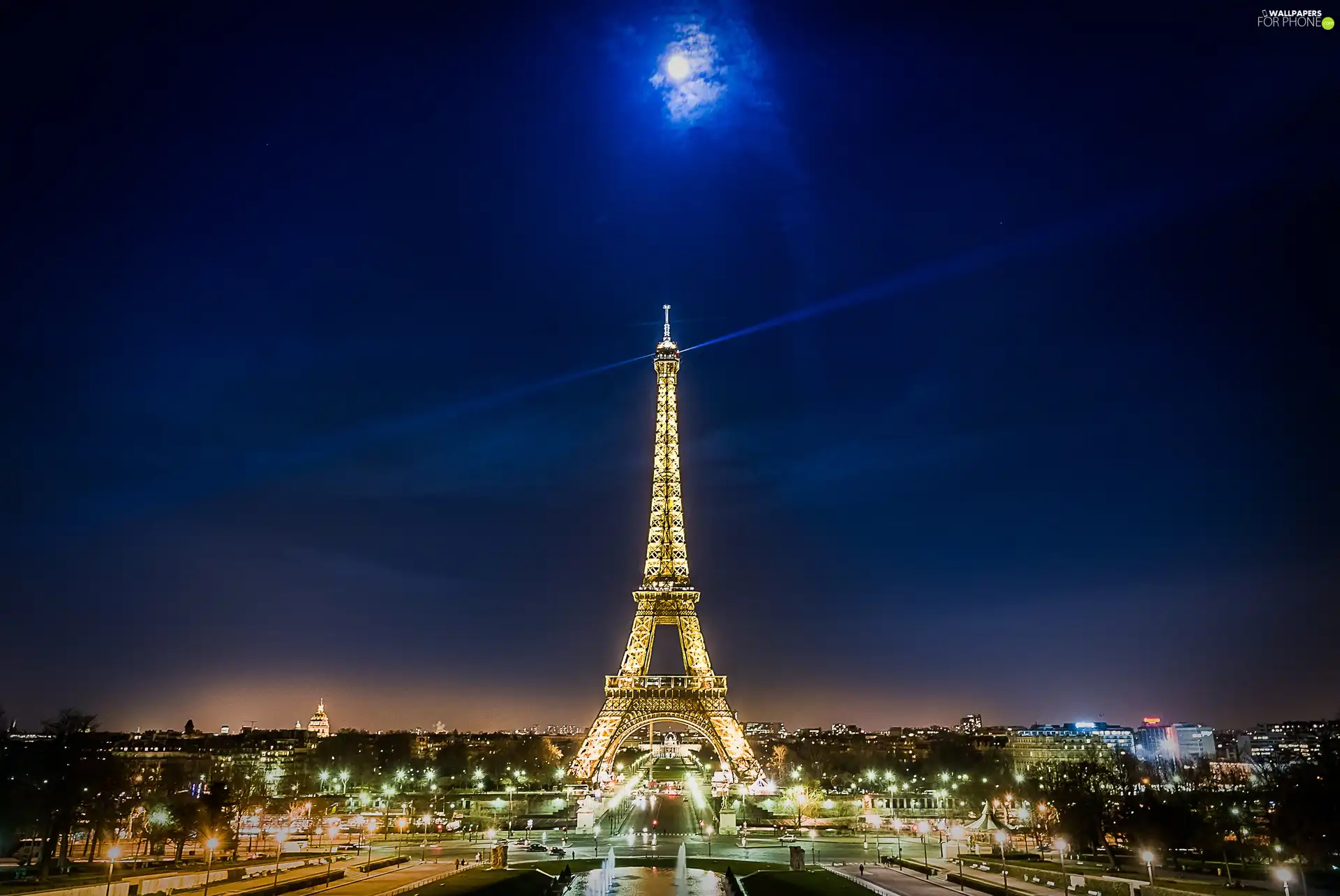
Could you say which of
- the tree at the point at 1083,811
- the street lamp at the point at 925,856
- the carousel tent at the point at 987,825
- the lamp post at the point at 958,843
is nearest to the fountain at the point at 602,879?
the street lamp at the point at 925,856

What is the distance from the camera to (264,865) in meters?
51.9

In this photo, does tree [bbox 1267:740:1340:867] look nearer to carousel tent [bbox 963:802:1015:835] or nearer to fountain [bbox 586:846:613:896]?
carousel tent [bbox 963:802:1015:835]

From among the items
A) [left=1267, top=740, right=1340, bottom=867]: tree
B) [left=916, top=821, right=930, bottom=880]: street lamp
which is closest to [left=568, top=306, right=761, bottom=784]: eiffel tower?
[left=916, top=821, right=930, bottom=880]: street lamp

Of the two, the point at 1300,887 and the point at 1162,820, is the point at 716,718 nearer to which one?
the point at 1162,820

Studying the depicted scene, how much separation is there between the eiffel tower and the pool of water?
39.7 m

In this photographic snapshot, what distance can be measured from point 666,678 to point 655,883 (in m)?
51.7

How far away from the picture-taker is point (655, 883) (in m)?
45.2

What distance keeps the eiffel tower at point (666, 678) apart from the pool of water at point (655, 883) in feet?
130

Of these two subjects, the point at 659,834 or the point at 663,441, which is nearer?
the point at 659,834

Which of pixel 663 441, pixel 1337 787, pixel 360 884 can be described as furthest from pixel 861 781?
pixel 360 884

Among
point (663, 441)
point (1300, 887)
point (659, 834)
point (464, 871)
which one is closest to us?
point (1300, 887)

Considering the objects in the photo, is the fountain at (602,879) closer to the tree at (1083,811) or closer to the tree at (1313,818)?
the tree at (1083,811)

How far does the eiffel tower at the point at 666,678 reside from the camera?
9269cm

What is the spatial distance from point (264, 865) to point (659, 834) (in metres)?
27.4
